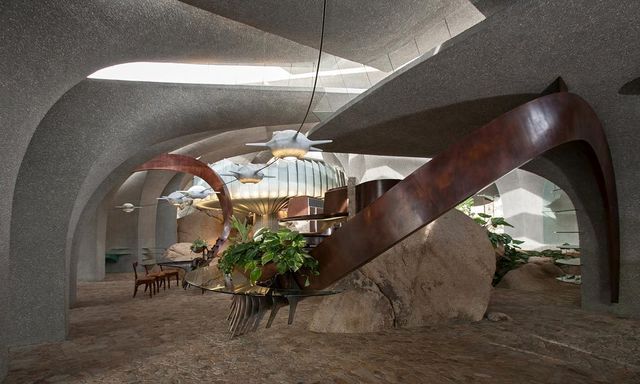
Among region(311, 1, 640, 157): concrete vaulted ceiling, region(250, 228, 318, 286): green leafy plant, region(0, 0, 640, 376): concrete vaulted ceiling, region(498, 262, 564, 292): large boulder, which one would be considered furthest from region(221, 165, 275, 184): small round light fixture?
region(498, 262, 564, 292): large boulder

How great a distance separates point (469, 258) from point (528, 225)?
10.3m

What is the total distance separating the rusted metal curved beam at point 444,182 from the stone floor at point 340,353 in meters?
1.16

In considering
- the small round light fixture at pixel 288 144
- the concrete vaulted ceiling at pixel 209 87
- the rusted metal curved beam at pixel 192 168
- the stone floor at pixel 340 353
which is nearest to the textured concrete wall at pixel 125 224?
the rusted metal curved beam at pixel 192 168

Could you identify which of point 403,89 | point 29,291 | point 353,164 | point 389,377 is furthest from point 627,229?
point 353,164

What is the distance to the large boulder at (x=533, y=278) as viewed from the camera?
10.3 m

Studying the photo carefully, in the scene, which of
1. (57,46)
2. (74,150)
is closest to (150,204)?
(74,150)

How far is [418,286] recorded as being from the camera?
6445 mm

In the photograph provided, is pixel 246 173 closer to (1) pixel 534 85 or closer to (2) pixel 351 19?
(2) pixel 351 19

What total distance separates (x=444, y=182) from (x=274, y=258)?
2013mm

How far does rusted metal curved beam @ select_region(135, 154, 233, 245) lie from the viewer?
1388 centimetres

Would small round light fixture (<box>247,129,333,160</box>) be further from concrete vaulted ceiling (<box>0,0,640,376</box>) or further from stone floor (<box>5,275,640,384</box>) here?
stone floor (<box>5,275,640,384</box>)

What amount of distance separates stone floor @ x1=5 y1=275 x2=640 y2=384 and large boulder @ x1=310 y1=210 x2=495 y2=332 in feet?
0.93

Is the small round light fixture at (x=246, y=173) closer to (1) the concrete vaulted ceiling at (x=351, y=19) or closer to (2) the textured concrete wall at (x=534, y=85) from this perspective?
(2) the textured concrete wall at (x=534, y=85)

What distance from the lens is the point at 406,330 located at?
6.01 meters
